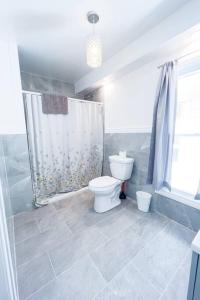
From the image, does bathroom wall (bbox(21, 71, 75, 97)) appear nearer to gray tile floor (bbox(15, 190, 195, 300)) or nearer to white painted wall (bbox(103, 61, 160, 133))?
white painted wall (bbox(103, 61, 160, 133))

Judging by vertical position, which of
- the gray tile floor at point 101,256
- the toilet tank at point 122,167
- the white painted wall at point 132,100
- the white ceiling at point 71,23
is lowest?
the gray tile floor at point 101,256

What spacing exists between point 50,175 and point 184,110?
2131 mm

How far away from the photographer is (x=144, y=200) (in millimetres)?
1906

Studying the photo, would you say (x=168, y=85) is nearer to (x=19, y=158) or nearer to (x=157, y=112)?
(x=157, y=112)

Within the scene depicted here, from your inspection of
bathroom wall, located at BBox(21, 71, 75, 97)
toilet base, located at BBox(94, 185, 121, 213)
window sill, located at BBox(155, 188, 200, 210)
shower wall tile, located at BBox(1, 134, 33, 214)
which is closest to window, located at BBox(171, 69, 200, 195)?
window sill, located at BBox(155, 188, 200, 210)

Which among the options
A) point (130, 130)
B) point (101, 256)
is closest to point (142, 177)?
point (130, 130)

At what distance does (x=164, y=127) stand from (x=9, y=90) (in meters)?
1.96

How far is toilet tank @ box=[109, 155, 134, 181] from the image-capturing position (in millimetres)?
2039

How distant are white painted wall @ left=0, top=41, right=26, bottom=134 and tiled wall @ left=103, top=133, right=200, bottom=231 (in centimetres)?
156

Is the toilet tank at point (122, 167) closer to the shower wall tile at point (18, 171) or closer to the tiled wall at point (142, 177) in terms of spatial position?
the tiled wall at point (142, 177)

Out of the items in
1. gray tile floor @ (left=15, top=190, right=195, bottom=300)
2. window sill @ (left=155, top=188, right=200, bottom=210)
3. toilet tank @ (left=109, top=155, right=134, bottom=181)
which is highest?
toilet tank @ (left=109, top=155, right=134, bottom=181)

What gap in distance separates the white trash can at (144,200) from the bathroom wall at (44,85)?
2428 millimetres

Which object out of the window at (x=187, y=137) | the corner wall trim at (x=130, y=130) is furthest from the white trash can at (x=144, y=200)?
the corner wall trim at (x=130, y=130)

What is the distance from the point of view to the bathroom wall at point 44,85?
2419 millimetres
